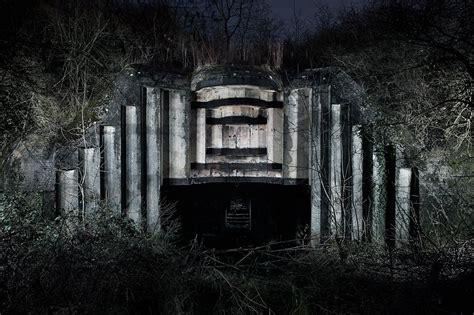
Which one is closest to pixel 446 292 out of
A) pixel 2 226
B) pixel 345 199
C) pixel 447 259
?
pixel 447 259

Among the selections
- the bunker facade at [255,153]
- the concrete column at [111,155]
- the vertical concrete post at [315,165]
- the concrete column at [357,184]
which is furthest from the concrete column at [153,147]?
the concrete column at [357,184]

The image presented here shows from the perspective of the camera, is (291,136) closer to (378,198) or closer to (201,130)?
(201,130)

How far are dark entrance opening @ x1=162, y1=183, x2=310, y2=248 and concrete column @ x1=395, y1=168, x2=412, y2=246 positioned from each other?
2.60 meters

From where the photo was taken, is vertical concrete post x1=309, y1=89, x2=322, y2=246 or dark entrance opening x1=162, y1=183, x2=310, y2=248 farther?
dark entrance opening x1=162, y1=183, x2=310, y2=248

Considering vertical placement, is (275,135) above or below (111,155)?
above

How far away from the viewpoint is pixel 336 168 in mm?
7855

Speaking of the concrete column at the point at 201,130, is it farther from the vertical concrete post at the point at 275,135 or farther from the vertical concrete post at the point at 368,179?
the vertical concrete post at the point at 368,179

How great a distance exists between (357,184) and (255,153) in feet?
6.40

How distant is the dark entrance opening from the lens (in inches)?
384

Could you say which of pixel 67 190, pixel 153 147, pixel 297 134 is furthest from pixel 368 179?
pixel 67 190

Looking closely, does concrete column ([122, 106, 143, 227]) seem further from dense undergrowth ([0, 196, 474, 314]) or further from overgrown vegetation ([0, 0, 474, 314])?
dense undergrowth ([0, 196, 474, 314])

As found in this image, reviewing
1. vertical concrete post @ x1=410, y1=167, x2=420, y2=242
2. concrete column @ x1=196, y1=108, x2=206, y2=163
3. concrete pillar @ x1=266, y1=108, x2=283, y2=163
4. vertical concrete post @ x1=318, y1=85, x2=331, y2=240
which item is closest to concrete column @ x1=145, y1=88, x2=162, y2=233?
concrete column @ x1=196, y1=108, x2=206, y2=163

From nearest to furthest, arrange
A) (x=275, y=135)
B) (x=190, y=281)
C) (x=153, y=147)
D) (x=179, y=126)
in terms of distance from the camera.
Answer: (x=190, y=281) < (x=153, y=147) < (x=179, y=126) < (x=275, y=135)

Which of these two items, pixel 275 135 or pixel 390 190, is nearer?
pixel 390 190
